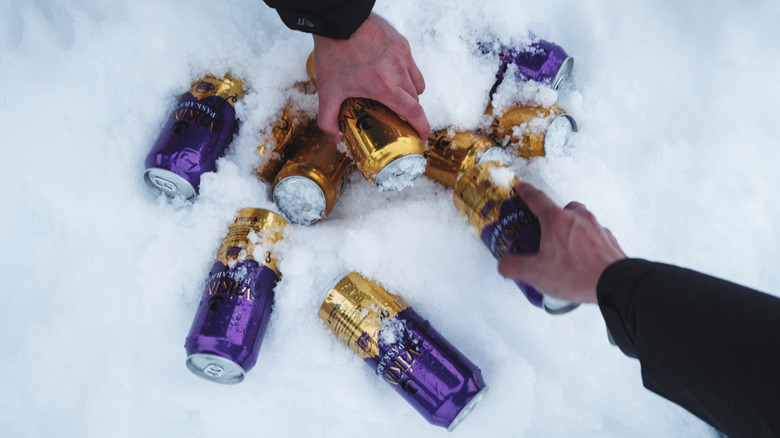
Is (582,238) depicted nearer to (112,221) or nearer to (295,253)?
(295,253)

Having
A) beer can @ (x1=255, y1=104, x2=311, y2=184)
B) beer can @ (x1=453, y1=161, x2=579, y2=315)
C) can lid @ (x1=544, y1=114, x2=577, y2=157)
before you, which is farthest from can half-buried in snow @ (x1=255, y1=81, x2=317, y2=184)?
can lid @ (x1=544, y1=114, x2=577, y2=157)

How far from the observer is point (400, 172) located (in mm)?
1070

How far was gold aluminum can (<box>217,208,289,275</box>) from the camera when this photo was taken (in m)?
1.14

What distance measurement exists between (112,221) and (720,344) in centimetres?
133

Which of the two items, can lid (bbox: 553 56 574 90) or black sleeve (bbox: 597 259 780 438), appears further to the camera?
can lid (bbox: 553 56 574 90)

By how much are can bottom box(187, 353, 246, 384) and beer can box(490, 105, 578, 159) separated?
0.86m

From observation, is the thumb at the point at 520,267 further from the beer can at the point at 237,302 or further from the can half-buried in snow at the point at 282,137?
the can half-buried in snow at the point at 282,137

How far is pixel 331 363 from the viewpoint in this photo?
1.22 m

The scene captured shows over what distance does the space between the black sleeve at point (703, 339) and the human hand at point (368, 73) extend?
568 mm

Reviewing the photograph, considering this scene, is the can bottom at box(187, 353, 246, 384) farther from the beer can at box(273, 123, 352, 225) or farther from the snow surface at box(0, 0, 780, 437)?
the beer can at box(273, 123, 352, 225)

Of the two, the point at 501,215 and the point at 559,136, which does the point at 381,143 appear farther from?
the point at 559,136

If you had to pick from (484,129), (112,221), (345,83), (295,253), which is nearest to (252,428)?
(295,253)

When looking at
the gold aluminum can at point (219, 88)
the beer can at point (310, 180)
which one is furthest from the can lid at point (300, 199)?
the gold aluminum can at point (219, 88)

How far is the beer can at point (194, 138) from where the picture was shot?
1.17 m
